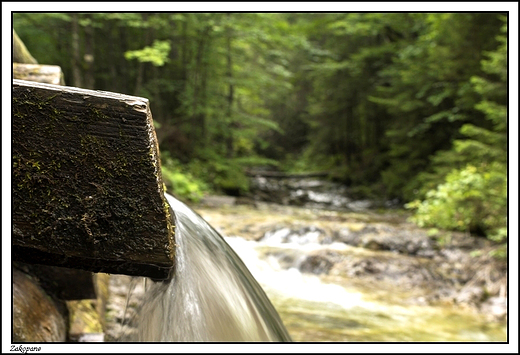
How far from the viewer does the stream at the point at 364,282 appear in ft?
15.6

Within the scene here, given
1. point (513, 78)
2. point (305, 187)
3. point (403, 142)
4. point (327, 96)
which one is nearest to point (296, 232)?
point (513, 78)

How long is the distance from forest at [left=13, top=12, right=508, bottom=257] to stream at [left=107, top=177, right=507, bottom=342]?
107cm

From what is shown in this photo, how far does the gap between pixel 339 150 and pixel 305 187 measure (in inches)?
191

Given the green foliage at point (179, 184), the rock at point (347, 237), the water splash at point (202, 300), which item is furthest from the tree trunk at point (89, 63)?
the water splash at point (202, 300)

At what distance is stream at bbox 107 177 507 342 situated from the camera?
15.6 feet

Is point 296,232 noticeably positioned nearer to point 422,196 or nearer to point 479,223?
point 479,223

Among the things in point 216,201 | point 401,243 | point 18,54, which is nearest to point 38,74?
point 18,54

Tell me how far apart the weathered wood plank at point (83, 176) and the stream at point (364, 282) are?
1232mm

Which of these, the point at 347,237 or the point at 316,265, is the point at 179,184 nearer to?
the point at 347,237

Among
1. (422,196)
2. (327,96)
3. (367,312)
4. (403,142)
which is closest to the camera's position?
(367,312)

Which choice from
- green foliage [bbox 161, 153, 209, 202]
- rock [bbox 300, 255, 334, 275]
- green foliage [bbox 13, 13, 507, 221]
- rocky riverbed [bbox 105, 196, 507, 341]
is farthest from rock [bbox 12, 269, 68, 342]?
green foliage [bbox 13, 13, 507, 221]

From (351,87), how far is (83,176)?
62.9ft

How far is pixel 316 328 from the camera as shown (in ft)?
15.4

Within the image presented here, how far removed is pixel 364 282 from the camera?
624cm
